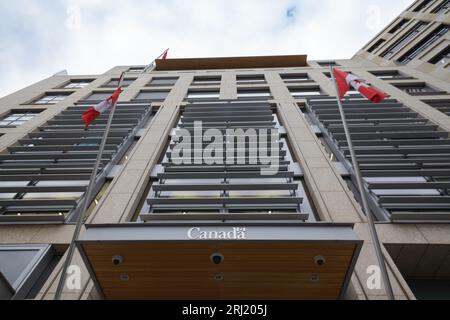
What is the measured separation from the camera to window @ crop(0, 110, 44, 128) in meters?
16.2

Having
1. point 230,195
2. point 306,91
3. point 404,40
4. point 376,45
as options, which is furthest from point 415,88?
point 376,45

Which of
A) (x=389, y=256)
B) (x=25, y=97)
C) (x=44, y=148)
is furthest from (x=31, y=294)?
(x=25, y=97)

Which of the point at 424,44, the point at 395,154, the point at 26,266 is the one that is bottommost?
the point at 26,266

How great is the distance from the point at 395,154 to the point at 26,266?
13.1 meters

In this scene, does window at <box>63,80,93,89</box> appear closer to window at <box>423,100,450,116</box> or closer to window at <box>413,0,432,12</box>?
window at <box>423,100,450,116</box>

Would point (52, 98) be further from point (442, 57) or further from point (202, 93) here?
point (442, 57)

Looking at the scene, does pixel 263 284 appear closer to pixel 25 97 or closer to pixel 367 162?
pixel 367 162

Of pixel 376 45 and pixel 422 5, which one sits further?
pixel 376 45

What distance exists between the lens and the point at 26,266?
24.4 ft

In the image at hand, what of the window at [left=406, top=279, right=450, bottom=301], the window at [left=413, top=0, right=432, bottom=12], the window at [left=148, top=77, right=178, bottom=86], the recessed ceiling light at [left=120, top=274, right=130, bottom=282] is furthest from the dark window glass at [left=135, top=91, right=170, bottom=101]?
the window at [left=413, top=0, right=432, bottom=12]

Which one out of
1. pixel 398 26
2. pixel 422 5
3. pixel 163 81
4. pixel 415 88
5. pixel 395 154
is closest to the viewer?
pixel 395 154

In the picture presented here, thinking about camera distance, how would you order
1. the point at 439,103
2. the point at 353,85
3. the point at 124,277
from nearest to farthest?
1. the point at 124,277
2. the point at 353,85
3. the point at 439,103

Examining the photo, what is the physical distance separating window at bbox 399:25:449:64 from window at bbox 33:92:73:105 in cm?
3071

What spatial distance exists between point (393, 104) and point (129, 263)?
624 inches
